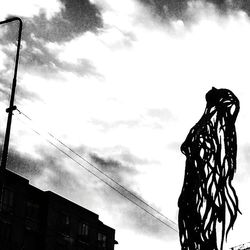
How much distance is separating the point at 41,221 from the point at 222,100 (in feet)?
109

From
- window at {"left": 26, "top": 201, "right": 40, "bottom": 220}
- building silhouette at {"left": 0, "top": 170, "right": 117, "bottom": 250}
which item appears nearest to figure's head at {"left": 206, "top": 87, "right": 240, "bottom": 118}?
→ building silhouette at {"left": 0, "top": 170, "right": 117, "bottom": 250}

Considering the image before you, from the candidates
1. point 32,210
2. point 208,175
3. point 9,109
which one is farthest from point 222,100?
point 32,210

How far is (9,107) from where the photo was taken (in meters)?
13.1

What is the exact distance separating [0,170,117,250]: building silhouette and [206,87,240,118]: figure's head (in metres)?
28.6

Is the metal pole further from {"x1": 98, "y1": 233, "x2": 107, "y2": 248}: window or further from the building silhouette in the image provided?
{"x1": 98, "y1": 233, "x2": 107, "y2": 248}: window

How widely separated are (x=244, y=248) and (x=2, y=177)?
3057cm

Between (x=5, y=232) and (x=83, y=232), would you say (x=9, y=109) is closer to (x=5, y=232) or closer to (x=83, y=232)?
(x=5, y=232)

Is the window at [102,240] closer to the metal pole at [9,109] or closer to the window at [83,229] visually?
the window at [83,229]

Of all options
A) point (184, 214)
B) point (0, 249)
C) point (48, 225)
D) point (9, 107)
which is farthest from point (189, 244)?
point (48, 225)

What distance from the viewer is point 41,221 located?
35281mm

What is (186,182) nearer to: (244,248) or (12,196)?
(12,196)

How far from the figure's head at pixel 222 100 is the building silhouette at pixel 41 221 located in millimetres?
28578

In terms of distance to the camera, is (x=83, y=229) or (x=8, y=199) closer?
(x=8, y=199)

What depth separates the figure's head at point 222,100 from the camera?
407cm
